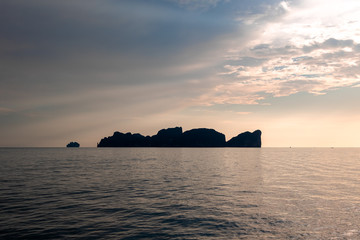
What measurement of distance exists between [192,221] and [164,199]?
817 cm

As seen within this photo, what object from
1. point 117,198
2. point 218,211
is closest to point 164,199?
point 117,198

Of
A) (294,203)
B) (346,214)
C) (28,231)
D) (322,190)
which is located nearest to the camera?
(28,231)

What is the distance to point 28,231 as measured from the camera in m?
15.9

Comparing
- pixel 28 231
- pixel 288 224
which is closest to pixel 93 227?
pixel 28 231

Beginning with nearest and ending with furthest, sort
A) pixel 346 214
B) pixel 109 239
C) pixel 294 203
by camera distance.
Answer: pixel 109 239, pixel 346 214, pixel 294 203

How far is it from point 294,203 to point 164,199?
13.5m

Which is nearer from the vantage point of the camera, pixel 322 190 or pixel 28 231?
pixel 28 231

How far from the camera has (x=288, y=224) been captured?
1792 cm

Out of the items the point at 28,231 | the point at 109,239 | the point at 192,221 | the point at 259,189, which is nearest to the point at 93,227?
the point at 109,239

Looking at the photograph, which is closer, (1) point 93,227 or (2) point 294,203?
(1) point 93,227

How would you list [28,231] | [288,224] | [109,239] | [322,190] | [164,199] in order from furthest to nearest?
[322,190]
[164,199]
[288,224]
[28,231]
[109,239]

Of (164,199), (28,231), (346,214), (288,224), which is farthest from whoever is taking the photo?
(164,199)

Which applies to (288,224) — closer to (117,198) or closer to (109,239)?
(109,239)

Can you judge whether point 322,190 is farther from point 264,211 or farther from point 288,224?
point 288,224
